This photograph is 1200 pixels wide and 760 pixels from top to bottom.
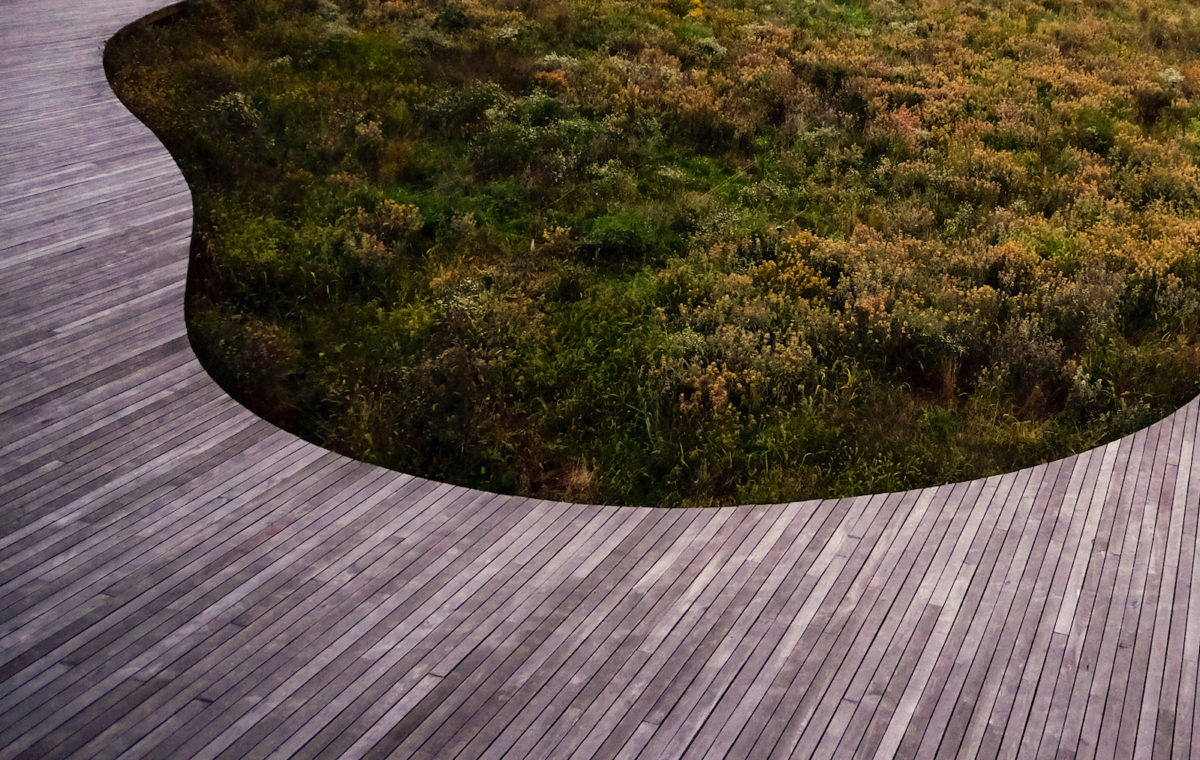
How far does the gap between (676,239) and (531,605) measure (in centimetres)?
673

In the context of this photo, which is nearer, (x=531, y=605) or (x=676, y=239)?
(x=531, y=605)

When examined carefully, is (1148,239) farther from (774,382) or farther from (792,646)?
(792,646)

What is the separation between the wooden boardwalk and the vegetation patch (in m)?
1.12

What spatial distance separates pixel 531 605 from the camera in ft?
18.5

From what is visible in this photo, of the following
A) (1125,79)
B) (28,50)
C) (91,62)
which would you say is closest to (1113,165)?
(1125,79)

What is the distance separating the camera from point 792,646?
17.6ft

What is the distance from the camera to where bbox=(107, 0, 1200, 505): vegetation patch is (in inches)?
323

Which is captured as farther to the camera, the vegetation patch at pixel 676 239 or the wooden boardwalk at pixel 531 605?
the vegetation patch at pixel 676 239

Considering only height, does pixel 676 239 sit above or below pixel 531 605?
below

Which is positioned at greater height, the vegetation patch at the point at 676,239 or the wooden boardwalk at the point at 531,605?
the wooden boardwalk at the point at 531,605

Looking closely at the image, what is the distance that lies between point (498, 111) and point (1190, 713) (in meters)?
12.0

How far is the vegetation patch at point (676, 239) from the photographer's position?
26.9 feet

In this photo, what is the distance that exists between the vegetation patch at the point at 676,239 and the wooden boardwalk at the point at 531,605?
3.69 feet

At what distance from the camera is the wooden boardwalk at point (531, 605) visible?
15.8 feet
